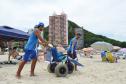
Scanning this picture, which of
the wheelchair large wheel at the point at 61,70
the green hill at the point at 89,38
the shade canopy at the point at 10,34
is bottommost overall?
the wheelchair large wheel at the point at 61,70

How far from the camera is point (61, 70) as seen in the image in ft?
29.2

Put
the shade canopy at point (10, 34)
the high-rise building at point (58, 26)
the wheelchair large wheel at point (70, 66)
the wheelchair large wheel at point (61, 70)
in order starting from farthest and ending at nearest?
the high-rise building at point (58, 26), the shade canopy at point (10, 34), the wheelchair large wheel at point (70, 66), the wheelchair large wheel at point (61, 70)

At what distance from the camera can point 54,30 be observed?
67.6 meters

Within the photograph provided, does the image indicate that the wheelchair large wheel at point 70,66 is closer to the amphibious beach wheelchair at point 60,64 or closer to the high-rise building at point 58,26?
the amphibious beach wheelchair at point 60,64

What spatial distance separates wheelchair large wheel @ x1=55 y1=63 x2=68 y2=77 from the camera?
8.81 metres

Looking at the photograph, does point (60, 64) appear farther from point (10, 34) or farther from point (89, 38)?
point (89, 38)

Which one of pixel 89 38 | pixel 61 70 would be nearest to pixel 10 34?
pixel 61 70

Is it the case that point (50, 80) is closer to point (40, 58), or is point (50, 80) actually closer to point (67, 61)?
point (67, 61)

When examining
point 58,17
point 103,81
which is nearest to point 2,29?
point 103,81

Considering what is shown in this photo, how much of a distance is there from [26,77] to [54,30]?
59.2 meters

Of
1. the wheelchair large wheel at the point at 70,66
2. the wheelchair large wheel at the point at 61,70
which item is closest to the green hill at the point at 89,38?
the wheelchair large wheel at the point at 70,66

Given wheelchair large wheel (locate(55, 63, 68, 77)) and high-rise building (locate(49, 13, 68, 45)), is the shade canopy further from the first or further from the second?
high-rise building (locate(49, 13, 68, 45))

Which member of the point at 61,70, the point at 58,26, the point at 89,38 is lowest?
the point at 61,70

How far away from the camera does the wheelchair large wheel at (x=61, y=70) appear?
881 cm
